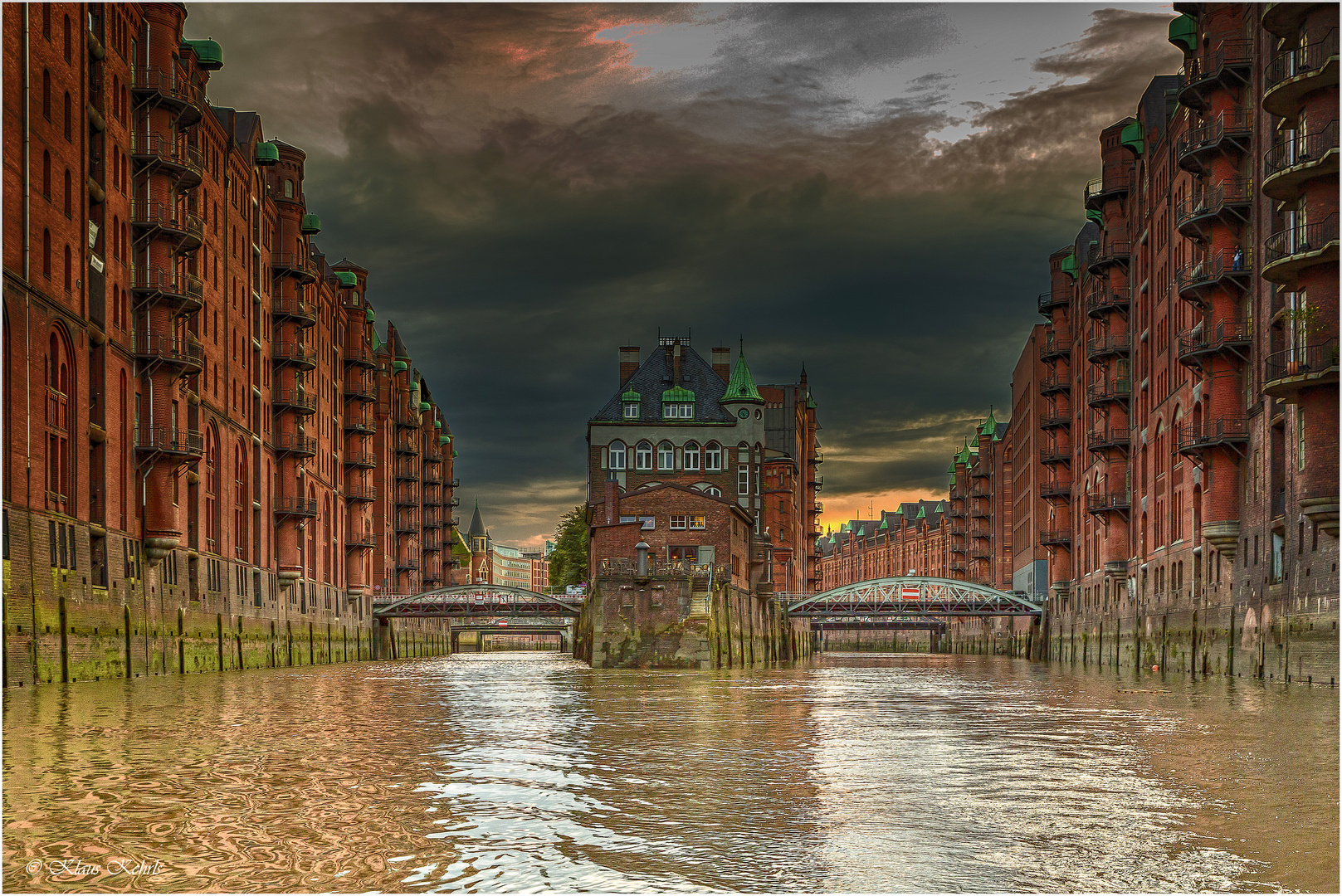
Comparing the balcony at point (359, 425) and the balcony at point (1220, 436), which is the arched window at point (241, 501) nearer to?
the balcony at point (359, 425)

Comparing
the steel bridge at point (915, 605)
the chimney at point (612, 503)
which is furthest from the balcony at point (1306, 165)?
the steel bridge at point (915, 605)

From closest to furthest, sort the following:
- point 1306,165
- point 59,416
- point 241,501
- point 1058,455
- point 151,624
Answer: point 1306,165, point 59,416, point 151,624, point 241,501, point 1058,455

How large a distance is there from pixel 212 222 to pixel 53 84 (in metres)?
21.9

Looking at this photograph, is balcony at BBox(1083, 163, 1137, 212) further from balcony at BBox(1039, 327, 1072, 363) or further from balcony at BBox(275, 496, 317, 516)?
balcony at BBox(275, 496, 317, 516)

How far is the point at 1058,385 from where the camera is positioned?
300 feet

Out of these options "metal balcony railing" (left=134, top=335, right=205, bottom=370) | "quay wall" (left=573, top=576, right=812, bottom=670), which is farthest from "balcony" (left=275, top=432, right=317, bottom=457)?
"metal balcony railing" (left=134, top=335, right=205, bottom=370)

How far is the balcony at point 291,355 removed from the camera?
7738 cm

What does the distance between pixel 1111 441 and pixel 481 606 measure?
47.1 meters

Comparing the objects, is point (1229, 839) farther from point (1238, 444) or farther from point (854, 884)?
point (1238, 444)

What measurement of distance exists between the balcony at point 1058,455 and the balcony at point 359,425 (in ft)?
152

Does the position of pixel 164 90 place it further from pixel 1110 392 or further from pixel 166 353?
pixel 1110 392

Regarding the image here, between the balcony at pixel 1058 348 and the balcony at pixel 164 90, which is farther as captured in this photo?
the balcony at pixel 1058 348

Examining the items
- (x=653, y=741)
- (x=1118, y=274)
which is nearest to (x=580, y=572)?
(x=1118, y=274)

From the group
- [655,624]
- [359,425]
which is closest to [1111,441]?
[655,624]
